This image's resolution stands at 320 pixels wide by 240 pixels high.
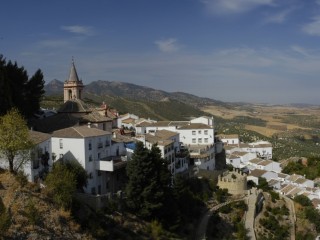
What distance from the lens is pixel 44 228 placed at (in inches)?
1147

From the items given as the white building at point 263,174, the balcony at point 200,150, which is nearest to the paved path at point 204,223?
the balcony at point 200,150

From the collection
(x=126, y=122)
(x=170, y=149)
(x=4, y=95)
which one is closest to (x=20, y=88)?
(x=4, y=95)

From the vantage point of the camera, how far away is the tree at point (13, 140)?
31.9 meters

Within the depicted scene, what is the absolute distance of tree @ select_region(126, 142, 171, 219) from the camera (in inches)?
1509

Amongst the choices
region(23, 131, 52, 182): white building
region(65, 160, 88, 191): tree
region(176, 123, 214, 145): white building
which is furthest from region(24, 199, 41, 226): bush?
region(176, 123, 214, 145): white building

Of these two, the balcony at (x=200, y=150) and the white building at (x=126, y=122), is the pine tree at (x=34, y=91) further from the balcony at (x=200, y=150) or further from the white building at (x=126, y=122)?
the white building at (x=126, y=122)

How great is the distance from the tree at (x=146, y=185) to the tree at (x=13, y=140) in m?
10.0

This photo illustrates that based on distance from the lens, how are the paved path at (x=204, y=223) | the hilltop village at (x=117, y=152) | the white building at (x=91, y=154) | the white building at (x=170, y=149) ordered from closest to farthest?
the hilltop village at (x=117, y=152) < the white building at (x=91, y=154) < the paved path at (x=204, y=223) < the white building at (x=170, y=149)

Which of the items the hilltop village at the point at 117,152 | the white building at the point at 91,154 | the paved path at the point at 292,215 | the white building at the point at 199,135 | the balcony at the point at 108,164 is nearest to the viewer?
the hilltop village at the point at 117,152

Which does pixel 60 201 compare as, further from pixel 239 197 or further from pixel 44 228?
pixel 239 197

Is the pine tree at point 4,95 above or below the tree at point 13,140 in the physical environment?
above

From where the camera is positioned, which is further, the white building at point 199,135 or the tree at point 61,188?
the white building at point 199,135

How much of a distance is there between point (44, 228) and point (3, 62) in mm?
22725

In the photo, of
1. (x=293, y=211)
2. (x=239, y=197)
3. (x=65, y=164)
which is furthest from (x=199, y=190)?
(x=65, y=164)
